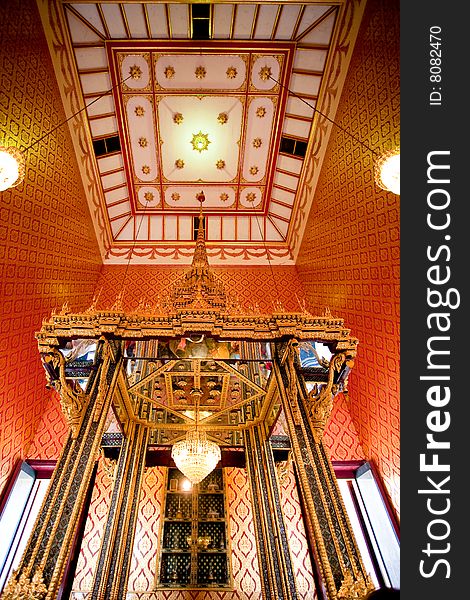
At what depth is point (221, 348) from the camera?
21.2 ft

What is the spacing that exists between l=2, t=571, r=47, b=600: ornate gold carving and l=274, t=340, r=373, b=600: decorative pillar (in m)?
2.38

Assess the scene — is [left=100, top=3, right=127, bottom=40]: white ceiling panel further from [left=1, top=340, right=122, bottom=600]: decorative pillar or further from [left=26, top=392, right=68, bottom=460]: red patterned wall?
[left=26, top=392, right=68, bottom=460]: red patterned wall

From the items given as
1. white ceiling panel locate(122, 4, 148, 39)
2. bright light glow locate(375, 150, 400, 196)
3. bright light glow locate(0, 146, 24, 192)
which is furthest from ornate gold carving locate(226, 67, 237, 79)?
bright light glow locate(0, 146, 24, 192)

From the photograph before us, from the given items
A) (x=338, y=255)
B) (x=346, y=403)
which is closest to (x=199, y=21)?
(x=338, y=255)

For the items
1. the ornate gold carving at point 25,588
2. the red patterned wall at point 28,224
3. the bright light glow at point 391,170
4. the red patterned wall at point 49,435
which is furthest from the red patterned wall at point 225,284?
the ornate gold carving at point 25,588

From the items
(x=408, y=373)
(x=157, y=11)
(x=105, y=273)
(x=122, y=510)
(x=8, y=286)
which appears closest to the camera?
(x=408, y=373)

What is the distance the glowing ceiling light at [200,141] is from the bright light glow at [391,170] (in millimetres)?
5749

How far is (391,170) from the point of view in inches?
189

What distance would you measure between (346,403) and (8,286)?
693 centimetres

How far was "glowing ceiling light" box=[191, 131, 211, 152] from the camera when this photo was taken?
9617 mm

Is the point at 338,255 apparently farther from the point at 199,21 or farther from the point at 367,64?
the point at 199,21

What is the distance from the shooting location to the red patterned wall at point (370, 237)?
19.0 feet

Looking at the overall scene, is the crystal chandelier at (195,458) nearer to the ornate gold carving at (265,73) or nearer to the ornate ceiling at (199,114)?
the ornate ceiling at (199,114)

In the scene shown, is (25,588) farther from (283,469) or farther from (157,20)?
(157,20)
